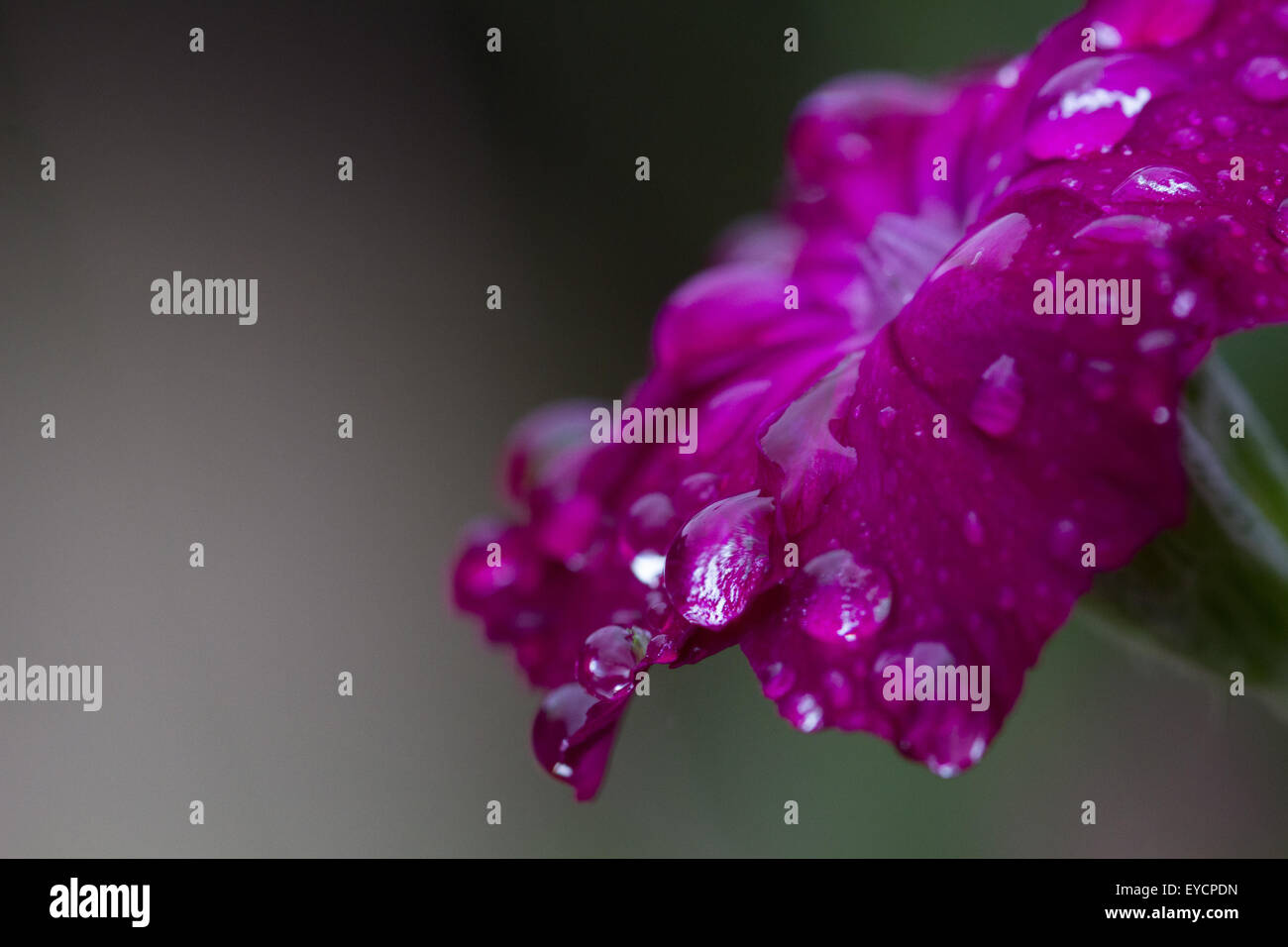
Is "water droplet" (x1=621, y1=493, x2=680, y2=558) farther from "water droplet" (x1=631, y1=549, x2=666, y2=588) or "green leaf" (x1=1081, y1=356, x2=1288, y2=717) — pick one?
"green leaf" (x1=1081, y1=356, x2=1288, y2=717)

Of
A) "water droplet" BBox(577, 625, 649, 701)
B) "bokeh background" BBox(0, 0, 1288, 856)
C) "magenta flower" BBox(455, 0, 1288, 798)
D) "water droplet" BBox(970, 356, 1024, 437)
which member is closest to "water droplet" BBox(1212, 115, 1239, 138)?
"magenta flower" BBox(455, 0, 1288, 798)

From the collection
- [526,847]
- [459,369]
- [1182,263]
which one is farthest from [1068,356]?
[459,369]

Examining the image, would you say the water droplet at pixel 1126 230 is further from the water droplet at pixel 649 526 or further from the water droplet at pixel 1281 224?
the water droplet at pixel 649 526

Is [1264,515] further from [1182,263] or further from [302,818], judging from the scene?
[302,818]
